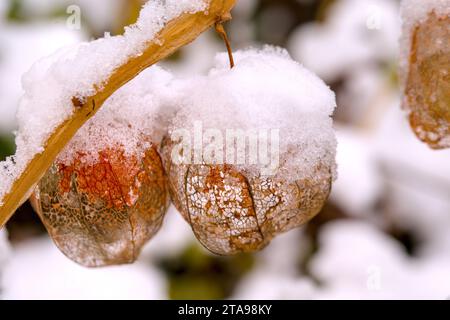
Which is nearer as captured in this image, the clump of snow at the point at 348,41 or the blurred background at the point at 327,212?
the blurred background at the point at 327,212

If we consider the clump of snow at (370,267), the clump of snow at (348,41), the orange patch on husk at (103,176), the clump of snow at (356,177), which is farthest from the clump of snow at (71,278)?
the orange patch on husk at (103,176)

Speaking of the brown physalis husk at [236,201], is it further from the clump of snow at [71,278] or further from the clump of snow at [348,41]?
the clump of snow at [348,41]

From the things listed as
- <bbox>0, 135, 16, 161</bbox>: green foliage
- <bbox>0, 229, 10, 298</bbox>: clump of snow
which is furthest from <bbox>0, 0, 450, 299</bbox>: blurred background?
<bbox>0, 229, 10, 298</bbox>: clump of snow

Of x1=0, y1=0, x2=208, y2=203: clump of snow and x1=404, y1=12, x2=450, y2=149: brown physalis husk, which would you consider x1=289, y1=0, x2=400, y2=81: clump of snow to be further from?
x1=0, y1=0, x2=208, y2=203: clump of snow

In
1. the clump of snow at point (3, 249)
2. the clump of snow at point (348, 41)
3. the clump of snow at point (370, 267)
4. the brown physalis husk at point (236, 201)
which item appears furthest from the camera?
the clump of snow at point (348, 41)

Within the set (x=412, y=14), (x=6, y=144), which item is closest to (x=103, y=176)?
(x=412, y=14)

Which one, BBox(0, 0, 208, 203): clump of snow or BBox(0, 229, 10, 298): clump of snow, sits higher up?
BBox(0, 0, 208, 203): clump of snow
